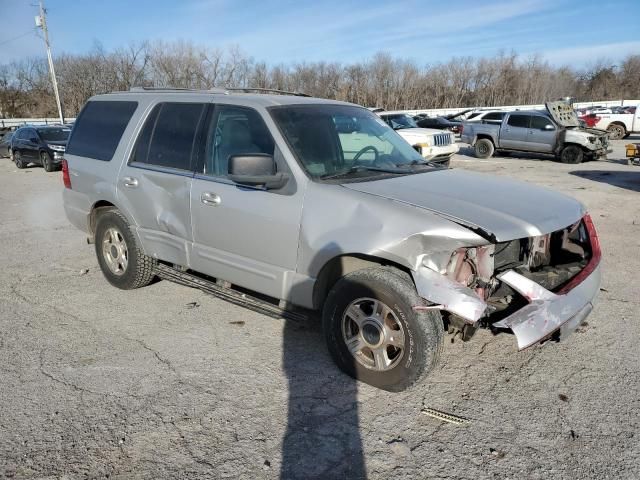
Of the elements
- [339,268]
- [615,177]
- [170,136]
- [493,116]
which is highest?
[493,116]

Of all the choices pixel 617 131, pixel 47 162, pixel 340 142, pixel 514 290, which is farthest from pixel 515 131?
pixel 514 290

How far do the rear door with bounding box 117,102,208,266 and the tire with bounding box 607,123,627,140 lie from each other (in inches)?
1042

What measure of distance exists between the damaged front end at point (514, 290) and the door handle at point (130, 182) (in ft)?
9.48

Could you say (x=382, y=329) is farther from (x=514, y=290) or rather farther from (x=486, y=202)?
(x=486, y=202)

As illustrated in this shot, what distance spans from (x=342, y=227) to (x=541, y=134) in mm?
16771

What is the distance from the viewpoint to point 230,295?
13.7ft

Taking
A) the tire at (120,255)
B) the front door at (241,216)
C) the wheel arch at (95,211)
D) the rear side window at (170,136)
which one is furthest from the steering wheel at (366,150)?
the wheel arch at (95,211)


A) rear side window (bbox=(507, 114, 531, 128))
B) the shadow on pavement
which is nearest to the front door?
the shadow on pavement

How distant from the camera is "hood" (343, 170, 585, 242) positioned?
3.01m

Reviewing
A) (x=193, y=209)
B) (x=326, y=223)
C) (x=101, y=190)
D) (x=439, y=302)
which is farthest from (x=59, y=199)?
(x=439, y=302)

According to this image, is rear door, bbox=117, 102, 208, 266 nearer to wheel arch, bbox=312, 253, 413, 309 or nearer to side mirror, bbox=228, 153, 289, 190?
side mirror, bbox=228, 153, 289, 190

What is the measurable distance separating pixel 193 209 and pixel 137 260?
3.72ft

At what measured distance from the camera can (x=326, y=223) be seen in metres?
3.39

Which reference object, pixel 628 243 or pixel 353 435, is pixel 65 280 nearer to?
pixel 353 435
